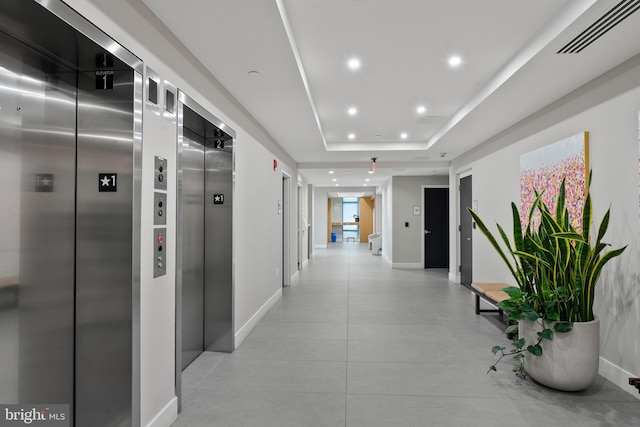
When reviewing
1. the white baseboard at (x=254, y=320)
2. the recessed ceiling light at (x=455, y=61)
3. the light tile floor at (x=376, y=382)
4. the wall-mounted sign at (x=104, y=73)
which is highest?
the recessed ceiling light at (x=455, y=61)

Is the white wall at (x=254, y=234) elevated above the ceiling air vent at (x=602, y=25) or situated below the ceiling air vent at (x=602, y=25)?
below

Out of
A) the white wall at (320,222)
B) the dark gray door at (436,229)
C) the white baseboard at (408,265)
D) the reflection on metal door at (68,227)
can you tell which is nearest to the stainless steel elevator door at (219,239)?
the reflection on metal door at (68,227)

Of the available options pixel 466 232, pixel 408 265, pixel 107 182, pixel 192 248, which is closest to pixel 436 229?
pixel 408 265

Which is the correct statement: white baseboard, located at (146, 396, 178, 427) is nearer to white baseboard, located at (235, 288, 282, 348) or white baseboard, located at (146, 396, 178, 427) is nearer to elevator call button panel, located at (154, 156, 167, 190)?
white baseboard, located at (235, 288, 282, 348)

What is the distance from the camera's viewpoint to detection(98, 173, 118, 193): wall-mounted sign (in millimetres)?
1865

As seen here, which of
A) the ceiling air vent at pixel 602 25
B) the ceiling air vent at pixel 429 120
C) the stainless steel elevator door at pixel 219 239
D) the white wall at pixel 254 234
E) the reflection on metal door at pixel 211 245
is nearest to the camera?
the ceiling air vent at pixel 602 25

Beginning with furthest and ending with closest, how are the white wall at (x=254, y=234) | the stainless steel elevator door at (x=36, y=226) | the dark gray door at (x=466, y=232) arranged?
the dark gray door at (x=466, y=232), the white wall at (x=254, y=234), the stainless steel elevator door at (x=36, y=226)

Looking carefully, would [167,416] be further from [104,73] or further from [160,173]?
[104,73]

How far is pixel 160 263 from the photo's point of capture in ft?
6.96

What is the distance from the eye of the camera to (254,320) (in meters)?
4.21

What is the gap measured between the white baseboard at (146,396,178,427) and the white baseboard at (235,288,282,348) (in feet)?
4.05

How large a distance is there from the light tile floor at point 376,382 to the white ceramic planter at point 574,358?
116 mm

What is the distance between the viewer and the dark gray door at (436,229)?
914 centimetres
